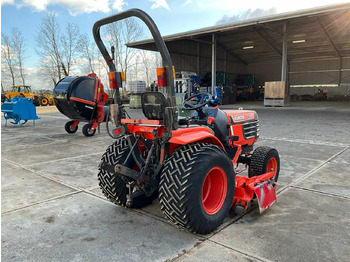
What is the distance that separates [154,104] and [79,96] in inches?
230

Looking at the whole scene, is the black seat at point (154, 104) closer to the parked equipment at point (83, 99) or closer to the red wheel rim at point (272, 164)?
the red wheel rim at point (272, 164)

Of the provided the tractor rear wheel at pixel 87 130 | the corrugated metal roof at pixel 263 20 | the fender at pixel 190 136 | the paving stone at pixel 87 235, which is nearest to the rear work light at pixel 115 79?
the fender at pixel 190 136

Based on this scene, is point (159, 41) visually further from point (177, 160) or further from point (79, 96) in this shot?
point (79, 96)

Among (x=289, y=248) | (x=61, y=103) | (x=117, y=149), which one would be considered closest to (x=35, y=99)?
(x=61, y=103)

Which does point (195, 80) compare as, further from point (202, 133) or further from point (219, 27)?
point (202, 133)

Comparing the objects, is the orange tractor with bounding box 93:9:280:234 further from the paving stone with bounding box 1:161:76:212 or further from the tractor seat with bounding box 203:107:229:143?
the paving stone with bounding box 1:161:76:212

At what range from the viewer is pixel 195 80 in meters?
23.5

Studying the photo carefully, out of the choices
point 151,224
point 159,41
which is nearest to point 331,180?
point 151,224

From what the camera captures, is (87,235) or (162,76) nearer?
(162,76)

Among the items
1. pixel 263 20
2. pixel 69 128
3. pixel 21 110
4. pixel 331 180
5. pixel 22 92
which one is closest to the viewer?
pixel 331 180

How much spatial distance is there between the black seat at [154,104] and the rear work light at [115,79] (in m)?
0.33

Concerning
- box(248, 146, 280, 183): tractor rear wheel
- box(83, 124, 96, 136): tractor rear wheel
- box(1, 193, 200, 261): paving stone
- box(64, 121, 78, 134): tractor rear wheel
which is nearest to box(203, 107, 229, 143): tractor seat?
box(248, 146, 280, 183): tractor rear wheel

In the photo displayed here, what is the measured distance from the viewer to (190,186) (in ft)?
7.61

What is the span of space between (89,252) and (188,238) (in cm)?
85
